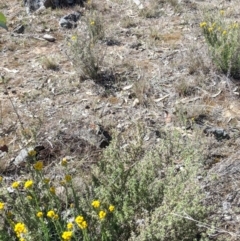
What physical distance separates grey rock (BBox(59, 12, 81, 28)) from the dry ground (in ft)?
0.31

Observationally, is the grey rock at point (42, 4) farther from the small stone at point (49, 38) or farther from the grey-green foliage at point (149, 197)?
the grey-green foliage at point (149, 197)

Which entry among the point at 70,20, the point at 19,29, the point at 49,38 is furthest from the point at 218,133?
the point at 19,29

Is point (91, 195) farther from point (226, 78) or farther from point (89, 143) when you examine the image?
point (226, 78)

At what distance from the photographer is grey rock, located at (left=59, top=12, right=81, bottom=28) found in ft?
19.1

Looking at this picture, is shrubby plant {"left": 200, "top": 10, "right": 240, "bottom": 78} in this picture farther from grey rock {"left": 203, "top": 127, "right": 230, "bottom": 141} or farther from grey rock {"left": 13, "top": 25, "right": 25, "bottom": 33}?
grey rock {"left": 13, "top": 25, "right": 25, "bottom": 33}

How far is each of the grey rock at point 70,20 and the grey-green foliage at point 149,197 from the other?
3.44 m

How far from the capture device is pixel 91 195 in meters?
2.63

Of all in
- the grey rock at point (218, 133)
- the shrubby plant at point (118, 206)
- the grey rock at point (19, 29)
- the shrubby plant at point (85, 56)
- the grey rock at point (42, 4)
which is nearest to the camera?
the shrubby plant at point (118, 206)

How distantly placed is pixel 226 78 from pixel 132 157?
6.08ft

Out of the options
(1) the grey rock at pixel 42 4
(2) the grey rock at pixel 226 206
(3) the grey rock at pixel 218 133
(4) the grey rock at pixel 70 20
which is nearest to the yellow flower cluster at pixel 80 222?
(2) the grey rock at pixel 226 206

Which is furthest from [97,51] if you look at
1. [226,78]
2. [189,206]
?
[189,206]

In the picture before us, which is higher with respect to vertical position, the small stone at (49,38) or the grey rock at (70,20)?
the grey rock at (70,20)

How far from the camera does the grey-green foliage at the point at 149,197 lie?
2256 mm

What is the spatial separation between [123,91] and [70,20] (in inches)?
80.7
